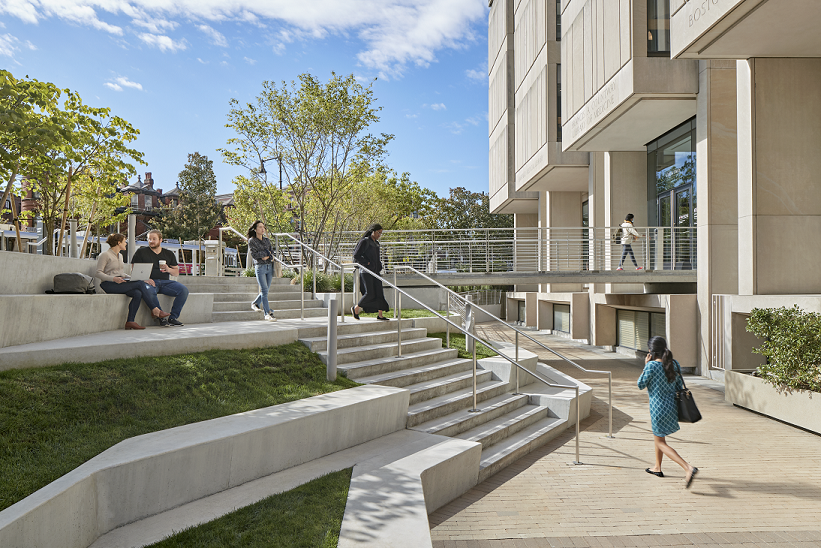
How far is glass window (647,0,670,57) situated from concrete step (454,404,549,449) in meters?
10.5

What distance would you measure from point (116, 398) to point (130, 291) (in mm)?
3250

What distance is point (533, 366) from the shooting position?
36.2 ft

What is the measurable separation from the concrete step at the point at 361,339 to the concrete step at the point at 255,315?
6.27 feet

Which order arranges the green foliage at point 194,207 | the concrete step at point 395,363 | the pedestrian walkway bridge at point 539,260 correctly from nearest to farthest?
1. the concrete step at point 395,363
2. the pedestrian walkway bridge at point 539,260
3. the green foliage at point 194,207

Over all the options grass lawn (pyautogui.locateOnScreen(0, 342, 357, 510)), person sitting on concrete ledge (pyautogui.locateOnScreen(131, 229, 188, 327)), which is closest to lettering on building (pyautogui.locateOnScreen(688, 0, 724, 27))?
grass lawn (pyautogui.locateOnScreen(0, 342, 357, 510))

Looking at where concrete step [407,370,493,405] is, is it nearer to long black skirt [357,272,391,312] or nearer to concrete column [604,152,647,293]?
long black skirt [357,272,391,312]

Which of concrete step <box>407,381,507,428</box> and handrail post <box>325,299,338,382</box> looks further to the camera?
handrail post <box>325,299,338,382</box>

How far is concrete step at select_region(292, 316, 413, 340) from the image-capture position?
8.76 m

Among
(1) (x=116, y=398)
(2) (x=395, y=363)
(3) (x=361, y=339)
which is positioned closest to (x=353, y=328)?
(3) (x=361, y=339)

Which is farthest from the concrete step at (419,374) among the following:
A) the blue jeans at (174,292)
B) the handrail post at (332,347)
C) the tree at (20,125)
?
the tree at (20,125)

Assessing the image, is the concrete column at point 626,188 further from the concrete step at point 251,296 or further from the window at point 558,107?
the concrete step at point 251,296

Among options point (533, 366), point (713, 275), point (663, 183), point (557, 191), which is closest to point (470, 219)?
point (557, 191)

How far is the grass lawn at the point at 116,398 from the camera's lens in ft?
13.8

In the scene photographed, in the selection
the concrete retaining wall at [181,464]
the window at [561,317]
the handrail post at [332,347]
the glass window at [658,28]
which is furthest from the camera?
the window at [561,317]
